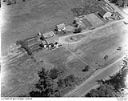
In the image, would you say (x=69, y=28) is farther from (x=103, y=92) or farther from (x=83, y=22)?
(x=103, y=92)

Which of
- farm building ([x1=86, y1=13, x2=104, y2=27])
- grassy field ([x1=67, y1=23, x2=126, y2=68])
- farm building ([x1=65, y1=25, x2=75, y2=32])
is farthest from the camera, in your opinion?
farm building ([x1=86, y1=13, x2=104, y2=27])

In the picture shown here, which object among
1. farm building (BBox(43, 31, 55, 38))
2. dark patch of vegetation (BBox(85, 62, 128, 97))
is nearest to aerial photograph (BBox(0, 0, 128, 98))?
dark patch of vegetation (BBox(85, 62, 128, 97))

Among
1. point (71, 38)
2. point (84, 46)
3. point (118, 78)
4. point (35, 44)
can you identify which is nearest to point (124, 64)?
point (118, 78)

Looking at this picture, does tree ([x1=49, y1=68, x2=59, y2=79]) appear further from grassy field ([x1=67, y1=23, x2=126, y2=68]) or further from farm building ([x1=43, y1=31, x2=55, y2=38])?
farm building ([x1=43, y1=31, x2=55, y2=38])

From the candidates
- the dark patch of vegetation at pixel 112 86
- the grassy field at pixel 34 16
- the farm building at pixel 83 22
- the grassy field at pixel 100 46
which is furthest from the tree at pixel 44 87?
the farm building at pixel 83 22

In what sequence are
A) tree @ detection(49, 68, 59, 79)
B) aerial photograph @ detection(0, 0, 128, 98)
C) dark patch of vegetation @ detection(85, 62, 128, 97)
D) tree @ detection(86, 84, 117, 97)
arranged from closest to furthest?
tree @ detection(86, 84, 117, 97) → dark patch of vegetation @ detection(85, 62, 128, 97) → aerial photograph @ detection(0, 0, 128, 98) → tree @ detection(49, 68, 59, 79)

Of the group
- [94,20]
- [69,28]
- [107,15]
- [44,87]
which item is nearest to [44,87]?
[44,87]

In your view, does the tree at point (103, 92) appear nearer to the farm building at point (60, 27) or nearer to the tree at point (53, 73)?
the tree at point (53, 73)

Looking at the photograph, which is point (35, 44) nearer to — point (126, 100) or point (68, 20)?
point (68, 20)
